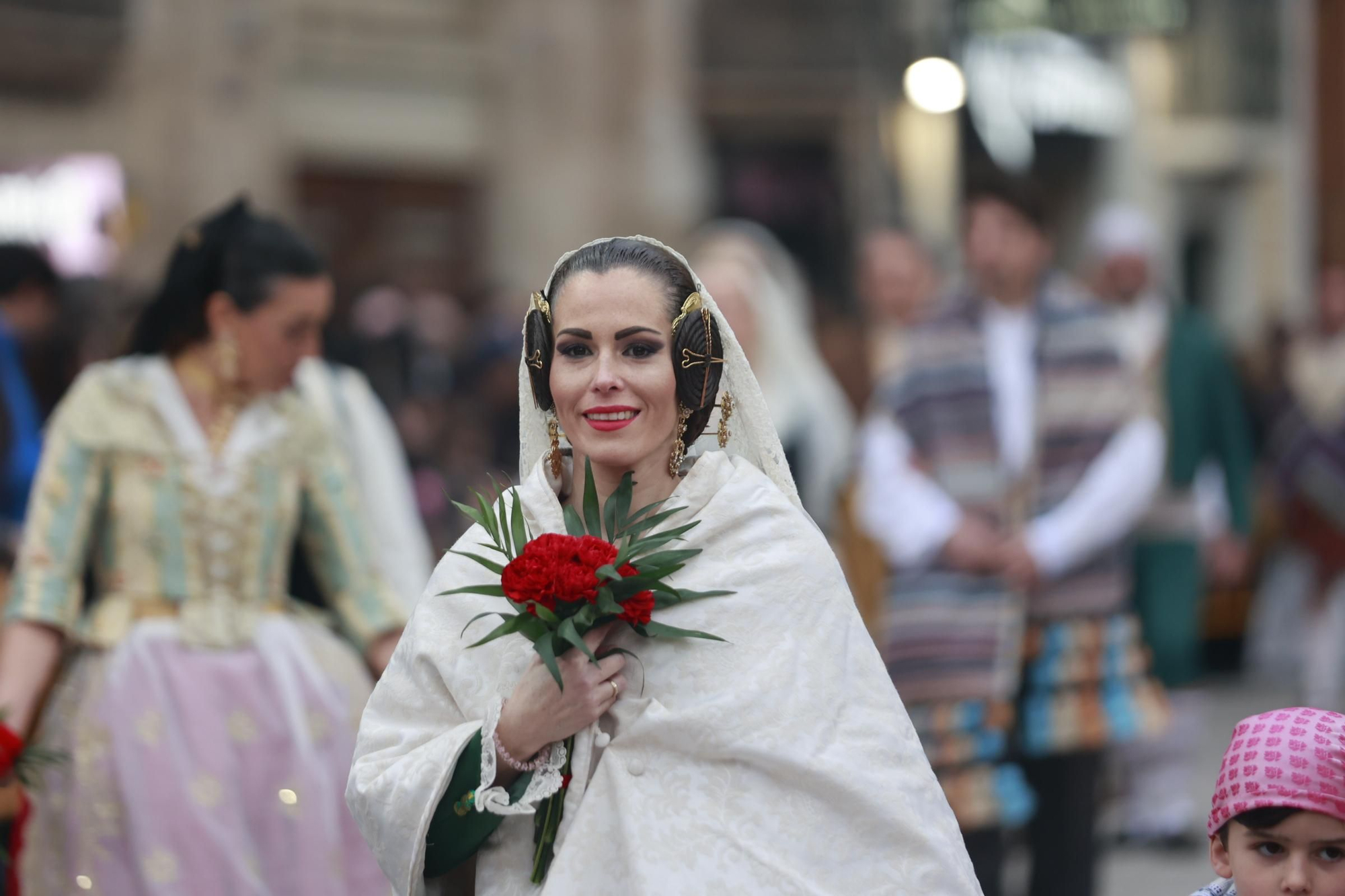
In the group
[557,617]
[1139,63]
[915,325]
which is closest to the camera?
[557,617]

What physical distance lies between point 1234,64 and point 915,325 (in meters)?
21.4

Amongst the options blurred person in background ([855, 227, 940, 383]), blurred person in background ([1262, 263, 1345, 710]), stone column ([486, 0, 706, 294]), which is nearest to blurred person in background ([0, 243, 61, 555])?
blurred person in background ([855, 227, 940, 383])

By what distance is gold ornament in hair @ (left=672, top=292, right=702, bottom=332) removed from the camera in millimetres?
3346

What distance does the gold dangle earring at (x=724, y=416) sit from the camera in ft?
11.6

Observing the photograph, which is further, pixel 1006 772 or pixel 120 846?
pixel 1006 772

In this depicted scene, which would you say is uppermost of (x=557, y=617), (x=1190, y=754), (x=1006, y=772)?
(x=557, y=617)

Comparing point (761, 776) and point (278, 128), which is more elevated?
point (278, 128)

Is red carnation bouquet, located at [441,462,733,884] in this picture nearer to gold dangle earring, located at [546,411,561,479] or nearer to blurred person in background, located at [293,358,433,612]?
gold dangle earring, located at [546,411,561,479]

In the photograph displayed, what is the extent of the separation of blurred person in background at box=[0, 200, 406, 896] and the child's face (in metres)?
2.11

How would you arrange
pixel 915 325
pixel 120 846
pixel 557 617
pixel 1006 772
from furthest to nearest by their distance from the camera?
pixel 915 325 → pixel 1006 772 → pixel 120 846 → pixel 557 617

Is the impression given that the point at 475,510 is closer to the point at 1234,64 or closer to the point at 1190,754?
the point at 1190,754

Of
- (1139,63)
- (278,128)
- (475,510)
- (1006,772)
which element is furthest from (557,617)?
(1139,63)

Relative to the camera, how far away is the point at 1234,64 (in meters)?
26.1

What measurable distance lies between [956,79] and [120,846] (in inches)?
550
